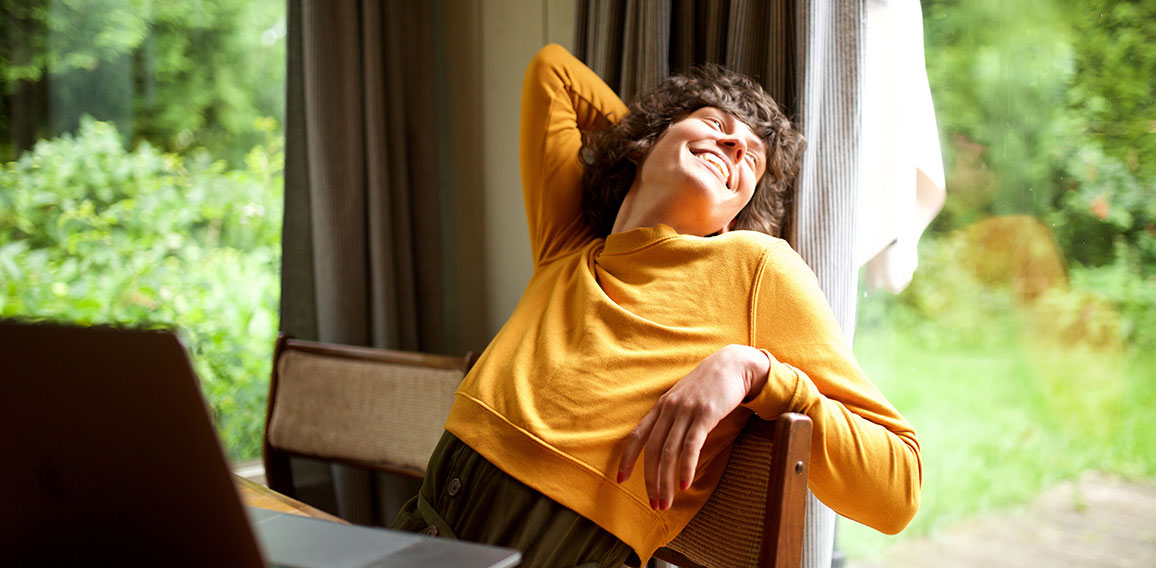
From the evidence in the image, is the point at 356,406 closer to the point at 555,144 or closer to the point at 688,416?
the point at 555,144

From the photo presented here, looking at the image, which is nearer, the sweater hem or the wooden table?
the sweater hem

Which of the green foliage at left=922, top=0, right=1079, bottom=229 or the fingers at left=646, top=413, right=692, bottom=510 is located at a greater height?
the green foliage at left=922, top=0, right=1079, bottom=229

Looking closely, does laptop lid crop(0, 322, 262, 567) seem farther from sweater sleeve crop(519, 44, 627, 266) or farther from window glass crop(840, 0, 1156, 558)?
window glass crop(840, 0, 1156, 558)

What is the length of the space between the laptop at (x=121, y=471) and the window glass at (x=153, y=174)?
138 cm

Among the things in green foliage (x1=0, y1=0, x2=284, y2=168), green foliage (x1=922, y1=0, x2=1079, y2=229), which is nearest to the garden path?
green foliage (x1=922, y1=0, x2=1079, y2=229)

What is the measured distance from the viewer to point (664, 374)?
925 mm

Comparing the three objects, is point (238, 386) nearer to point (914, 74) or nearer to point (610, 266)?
point (610, 266)

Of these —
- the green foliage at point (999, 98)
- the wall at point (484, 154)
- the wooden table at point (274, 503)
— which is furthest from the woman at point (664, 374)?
the wall at point (484, 154)

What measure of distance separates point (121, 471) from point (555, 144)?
3.07 ft

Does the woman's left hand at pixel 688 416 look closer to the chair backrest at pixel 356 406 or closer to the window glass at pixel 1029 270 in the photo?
the window glass at pixel 1029 270

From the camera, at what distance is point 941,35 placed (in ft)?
4.07

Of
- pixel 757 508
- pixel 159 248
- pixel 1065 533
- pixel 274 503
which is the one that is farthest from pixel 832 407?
pixel 159 248

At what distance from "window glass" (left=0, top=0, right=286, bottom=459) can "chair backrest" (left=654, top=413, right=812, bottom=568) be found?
53.1 inches

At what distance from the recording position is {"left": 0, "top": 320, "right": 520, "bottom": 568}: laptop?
468 mm
